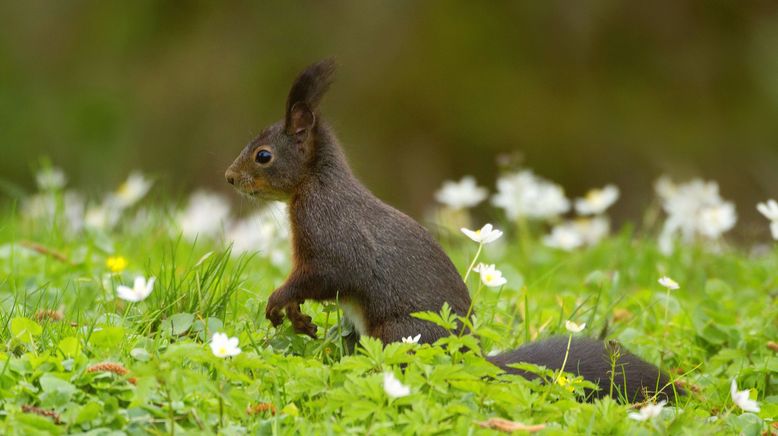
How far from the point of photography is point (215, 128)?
943 centimetres

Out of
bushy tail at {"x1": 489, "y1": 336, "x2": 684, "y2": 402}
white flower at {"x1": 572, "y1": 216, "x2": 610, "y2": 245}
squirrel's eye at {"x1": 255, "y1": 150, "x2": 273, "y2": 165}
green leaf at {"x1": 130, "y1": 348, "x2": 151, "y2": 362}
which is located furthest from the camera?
white flower at {"x1": 572, "y1": 216, "x2": 610, "y2": 245}

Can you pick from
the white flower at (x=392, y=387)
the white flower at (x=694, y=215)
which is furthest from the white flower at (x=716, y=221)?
the white flower at (x=392, y=387)

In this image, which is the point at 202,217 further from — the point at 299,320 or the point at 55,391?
the point at 55,391

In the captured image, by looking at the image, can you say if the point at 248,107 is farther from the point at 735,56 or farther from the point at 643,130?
the point at 735,56

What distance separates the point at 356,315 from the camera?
3.14 metres

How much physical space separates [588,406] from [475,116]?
6788 mm

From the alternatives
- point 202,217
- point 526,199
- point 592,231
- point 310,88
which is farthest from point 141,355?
point 202,217

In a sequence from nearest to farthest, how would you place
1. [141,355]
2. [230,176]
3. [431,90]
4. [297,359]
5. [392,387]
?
[392,387]
[141,355]
[297,359]
[230,176]
[431,90]

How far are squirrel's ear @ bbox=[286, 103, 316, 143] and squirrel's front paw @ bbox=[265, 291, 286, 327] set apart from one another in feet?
1.67

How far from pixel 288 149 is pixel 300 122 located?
86 millimetres

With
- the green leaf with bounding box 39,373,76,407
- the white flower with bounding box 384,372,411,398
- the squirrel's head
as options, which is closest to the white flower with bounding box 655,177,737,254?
the squirrel's head

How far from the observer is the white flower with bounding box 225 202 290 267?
189 inches

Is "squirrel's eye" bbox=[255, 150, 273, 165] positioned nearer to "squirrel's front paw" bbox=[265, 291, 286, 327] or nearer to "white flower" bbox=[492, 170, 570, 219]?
"squirrel's front paw" bbox=[265, 291, 286, 327]

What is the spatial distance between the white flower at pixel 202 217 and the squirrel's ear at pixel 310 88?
2276 mm
